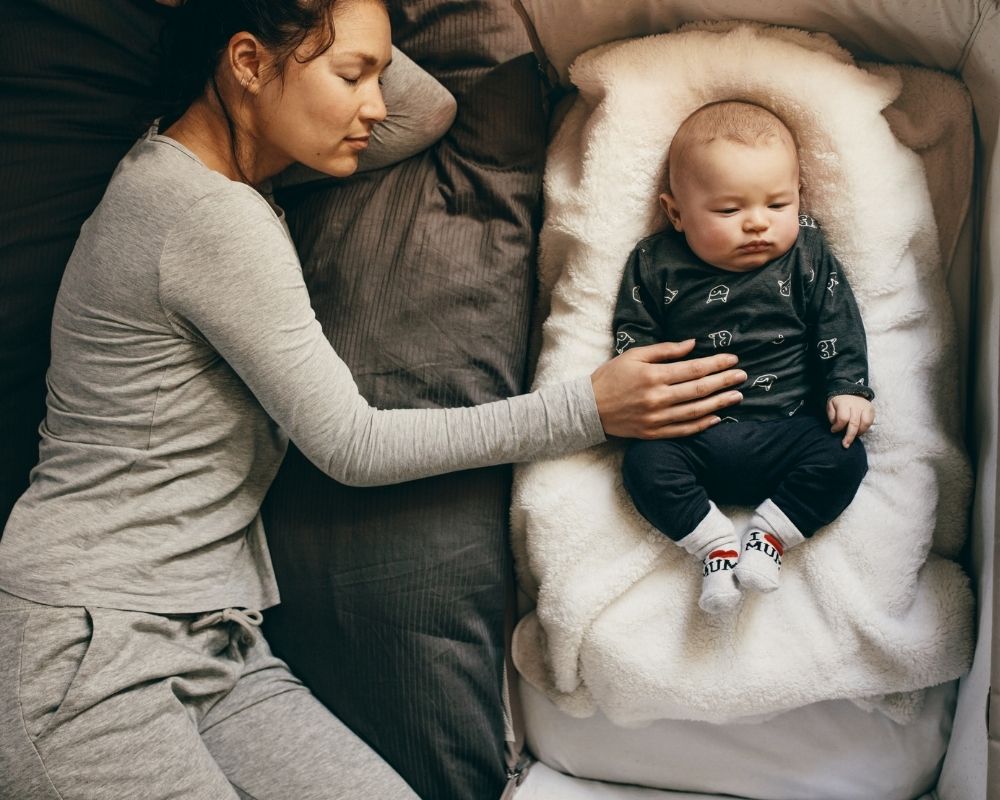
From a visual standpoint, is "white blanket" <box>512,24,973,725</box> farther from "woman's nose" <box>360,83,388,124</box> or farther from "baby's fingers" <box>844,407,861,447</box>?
"woman's nose" <box>360,83,388,124</box>

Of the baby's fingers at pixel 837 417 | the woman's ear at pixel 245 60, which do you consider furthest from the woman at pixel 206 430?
the baby's fingers at pixel 837 417

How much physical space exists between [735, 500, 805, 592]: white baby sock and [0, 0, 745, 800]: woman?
0.15m

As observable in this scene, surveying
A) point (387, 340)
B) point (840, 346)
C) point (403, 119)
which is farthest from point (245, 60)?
point (840, 346)

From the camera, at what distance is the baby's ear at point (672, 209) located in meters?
1.17

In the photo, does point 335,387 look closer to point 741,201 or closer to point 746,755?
point 741,201

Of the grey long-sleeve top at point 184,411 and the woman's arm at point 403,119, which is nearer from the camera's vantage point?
the grey long-sleeve top at point 184,411

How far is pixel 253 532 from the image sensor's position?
1174 mm

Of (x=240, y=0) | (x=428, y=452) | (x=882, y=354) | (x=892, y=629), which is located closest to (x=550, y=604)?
(x=428, y=452)

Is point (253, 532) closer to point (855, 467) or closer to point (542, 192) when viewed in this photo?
point (542, 192)

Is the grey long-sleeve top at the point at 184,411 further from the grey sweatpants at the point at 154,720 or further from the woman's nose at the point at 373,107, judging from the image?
the woman's nose at the point at 373,107

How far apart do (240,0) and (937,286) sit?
36.1 inches

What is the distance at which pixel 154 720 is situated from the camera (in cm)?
99

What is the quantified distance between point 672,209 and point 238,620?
2.52 feet

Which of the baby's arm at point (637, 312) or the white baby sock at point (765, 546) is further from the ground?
the baby's arm at point (637, 312)
